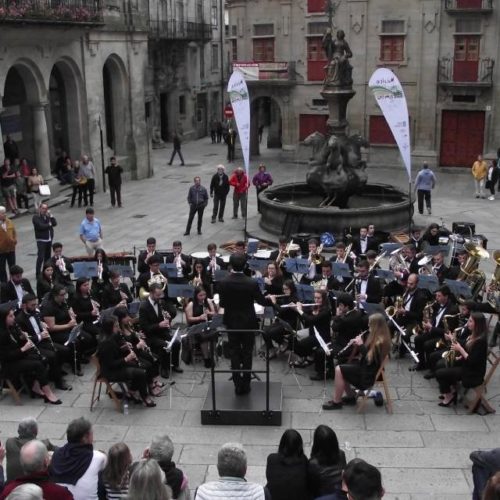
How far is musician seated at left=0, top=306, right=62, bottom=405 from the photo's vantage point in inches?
394

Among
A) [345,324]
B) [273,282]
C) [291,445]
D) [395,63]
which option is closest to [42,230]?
[273,282]

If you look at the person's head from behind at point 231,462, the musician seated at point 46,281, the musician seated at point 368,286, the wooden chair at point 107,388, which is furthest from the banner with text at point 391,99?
the person's head from behind at point 231,462

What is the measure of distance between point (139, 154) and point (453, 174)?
13560 millimetres

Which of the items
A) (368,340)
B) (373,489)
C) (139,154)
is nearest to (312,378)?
(368,340)

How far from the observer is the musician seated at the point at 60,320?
11.2m

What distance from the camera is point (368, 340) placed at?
9609 mm

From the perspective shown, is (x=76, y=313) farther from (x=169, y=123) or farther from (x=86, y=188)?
(x=169, y=123)

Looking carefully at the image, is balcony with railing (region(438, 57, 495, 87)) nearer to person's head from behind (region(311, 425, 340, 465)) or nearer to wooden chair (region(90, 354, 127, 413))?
wooden chair (region(90, 354, 127, 413))

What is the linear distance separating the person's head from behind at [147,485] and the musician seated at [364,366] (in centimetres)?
472

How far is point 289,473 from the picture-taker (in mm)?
6605

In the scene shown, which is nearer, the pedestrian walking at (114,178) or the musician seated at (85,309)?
the musician seated at (85,309)

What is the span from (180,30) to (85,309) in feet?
110

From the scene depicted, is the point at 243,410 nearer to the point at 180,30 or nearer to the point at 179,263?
the point at 179,263

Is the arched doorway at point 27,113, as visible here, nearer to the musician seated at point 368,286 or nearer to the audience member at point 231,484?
the musician seated at point 368,286
